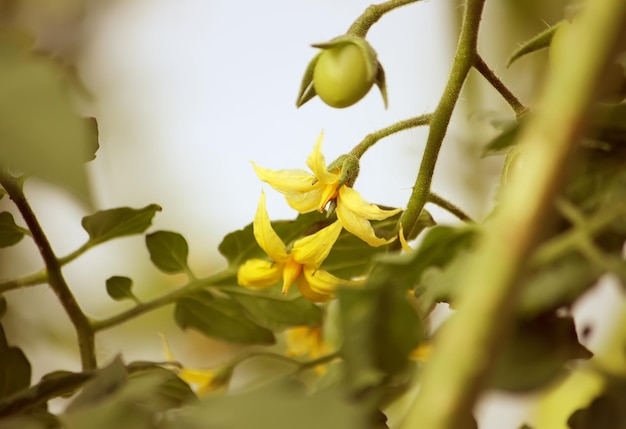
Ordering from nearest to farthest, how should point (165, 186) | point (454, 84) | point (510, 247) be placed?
point (510, 247) → point (454, 84) → point (165, 186)

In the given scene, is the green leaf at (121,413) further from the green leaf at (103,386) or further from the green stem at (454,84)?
the green stem at (454,84)

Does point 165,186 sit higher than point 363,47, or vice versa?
point 363,47

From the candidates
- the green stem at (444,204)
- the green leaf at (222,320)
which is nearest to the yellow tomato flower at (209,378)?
the green leaf at (222,320)

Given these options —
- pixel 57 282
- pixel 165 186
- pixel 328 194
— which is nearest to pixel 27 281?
pixel 57 282

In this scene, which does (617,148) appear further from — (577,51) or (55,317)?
(55,317)

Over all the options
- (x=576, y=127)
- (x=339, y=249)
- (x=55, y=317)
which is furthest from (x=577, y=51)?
(x=55, y=317)

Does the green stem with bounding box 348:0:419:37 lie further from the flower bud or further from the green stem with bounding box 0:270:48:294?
the green stem with bounding box 0:270:48:294

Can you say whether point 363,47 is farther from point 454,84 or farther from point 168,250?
point 168,250

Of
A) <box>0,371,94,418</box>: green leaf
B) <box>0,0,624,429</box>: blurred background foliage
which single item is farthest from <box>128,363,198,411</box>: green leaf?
<box>0,0,624,429</box>: blurred background foliage
